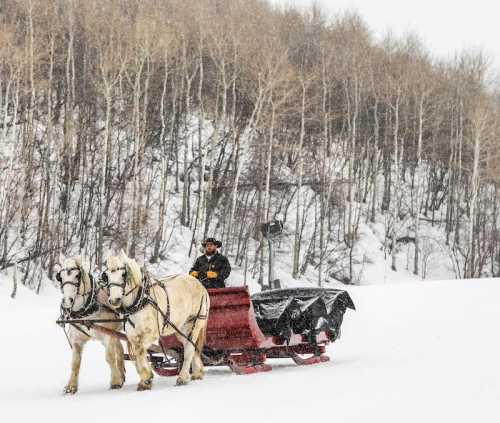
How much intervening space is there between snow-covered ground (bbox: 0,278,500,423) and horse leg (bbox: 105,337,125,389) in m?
0.22

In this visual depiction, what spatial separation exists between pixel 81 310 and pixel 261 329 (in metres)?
2.87

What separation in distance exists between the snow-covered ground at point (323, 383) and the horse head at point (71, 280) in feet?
3.33

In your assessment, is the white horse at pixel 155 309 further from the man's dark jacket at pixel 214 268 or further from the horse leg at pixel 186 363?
the man's dark jacket at pixel 214 268

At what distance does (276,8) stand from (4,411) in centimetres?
3862

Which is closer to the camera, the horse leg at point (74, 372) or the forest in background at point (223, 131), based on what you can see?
the horse leg at point (74, 372)

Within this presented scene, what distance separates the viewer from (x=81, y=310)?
7789 millimetres

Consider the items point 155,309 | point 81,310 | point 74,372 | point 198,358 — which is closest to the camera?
point 81,310

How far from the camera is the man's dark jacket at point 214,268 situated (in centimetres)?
1005

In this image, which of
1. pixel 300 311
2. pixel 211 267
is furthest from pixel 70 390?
pixel 300 311

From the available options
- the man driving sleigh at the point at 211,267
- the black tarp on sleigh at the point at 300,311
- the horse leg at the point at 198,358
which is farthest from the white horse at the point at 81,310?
the black tarp on sleigh at the point at 300,311

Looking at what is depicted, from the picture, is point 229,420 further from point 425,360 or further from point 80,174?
point 80,174

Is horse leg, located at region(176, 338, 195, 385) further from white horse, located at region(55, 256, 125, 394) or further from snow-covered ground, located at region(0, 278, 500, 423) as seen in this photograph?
white horse, located at region(55, 256, 125, 394)

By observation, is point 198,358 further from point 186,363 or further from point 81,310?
point 81,310

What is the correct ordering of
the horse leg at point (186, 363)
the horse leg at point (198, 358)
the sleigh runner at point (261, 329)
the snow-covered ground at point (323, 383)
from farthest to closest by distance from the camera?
1. the sleigh runner at point (261, 329)
2. the horse leg at point (198, 358)
3. the horse leg at point (186, 363)
4. the snow-covered ground at point (323, 383)
